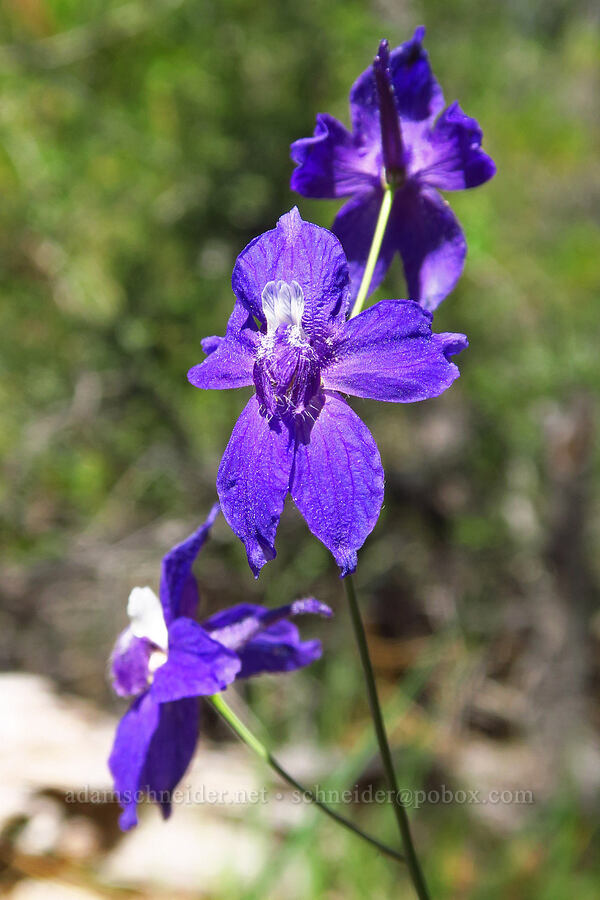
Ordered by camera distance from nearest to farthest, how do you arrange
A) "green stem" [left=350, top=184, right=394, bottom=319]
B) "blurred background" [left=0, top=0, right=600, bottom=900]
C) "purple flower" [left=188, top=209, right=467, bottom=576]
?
"purple flower" [left=188, top=209, right=467, bottom=576], "green stem" [left=350, top=184, right=394, bottom=319], "blurred background" [left=0, top=0, right=600, bottom=900]

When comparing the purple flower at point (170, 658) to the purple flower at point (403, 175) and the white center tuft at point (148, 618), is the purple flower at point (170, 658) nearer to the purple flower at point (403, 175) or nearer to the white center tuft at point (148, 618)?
the white center tuft at point (148, 618)

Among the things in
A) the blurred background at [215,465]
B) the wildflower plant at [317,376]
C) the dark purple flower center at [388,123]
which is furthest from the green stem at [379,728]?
the blurred background at [215,465]

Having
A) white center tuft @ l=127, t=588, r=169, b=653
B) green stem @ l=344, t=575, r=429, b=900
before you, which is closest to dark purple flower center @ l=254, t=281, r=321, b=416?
green stem @ l=344, t=575, r=429, b=900

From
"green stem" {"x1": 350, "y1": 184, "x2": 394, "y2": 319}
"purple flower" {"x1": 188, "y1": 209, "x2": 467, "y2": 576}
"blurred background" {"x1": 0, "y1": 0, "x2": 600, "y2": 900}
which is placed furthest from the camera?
"blurred background" {"x1": 0, "y1": 0, "x2": 600, "y2": 900}

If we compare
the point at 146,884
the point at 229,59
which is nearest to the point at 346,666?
the point at 146,884

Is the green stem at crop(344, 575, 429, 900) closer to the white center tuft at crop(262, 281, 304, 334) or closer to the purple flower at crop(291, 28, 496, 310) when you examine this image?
the white center tuft at crop(262, 281, 304, 334)

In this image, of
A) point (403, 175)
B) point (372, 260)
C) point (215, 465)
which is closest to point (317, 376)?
point (372, 260)

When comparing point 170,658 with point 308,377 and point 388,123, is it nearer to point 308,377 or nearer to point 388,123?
point 308,377

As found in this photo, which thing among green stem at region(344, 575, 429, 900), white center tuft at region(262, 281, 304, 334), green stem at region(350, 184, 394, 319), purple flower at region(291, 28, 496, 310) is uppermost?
purple flower at region(291, 28, 496, 310)
